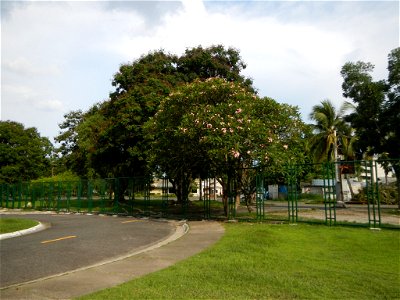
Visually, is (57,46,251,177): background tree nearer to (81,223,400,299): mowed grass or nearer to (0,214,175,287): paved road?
(0,214,175,287): paved road

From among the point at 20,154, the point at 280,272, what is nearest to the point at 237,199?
the point at 280,272

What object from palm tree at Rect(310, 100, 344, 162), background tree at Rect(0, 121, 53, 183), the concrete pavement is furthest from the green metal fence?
background tree at Rect(0, 121, 53, 183)

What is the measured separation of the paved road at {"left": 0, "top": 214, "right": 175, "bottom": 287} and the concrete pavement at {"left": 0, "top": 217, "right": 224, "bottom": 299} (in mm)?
490

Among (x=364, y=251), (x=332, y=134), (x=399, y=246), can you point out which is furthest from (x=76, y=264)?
(x=332, y=134)

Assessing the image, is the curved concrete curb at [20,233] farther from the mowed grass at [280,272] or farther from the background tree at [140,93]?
the background tree at [140,93]

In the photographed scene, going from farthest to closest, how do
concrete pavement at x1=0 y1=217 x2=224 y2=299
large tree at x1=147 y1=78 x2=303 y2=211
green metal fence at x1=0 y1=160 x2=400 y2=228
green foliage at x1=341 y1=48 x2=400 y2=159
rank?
green foliage at x1=341 y1=48 x2=400 y2=159 → large tree at x1=147 y1=78 x2=303 y2=211 → green metal fence at x1=0 y1=160 x2=400 y2=228 → concrete pavement at x1=0 y1=217 x2=224 y2=299

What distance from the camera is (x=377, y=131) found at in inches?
870

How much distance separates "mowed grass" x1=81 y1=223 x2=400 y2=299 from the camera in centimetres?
574

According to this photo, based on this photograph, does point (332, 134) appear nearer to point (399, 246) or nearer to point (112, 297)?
point (399, 246)

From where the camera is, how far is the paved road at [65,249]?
7809mm

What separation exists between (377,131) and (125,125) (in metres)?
14.8

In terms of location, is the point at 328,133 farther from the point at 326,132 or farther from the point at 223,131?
the point at 223,131

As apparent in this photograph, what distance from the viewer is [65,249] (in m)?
10.1

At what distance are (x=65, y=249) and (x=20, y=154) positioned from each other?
44.2 m
